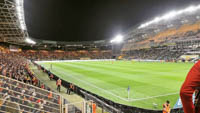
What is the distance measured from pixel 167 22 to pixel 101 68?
44.9m

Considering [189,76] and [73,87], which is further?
[73,87]

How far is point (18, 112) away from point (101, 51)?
3660 inches

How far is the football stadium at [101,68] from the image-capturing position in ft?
23.1

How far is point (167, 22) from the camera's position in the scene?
5994 cm

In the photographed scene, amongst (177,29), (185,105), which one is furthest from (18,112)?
(177,29)

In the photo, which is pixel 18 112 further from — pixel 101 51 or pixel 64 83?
pixel 101 51

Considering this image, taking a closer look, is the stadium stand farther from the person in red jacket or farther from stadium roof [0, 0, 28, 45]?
stadium roof [0, 0, 28, 45]

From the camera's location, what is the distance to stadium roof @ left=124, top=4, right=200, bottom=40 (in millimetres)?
49812

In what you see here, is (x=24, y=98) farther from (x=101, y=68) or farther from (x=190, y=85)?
(x=101, y=68)

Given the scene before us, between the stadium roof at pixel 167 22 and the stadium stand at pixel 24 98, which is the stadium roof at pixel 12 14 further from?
the stadium roof at pixel 167 22

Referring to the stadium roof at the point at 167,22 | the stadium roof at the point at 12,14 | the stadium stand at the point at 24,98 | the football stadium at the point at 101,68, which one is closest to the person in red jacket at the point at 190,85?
the football stadium at the point at 101,68

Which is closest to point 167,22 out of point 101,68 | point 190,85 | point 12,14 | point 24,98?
point 101,68

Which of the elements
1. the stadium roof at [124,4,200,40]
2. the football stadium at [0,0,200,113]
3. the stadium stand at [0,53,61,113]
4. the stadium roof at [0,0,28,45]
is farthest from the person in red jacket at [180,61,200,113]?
the stadium roof at [124,4,200,40]

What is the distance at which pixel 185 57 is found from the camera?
43500mm
